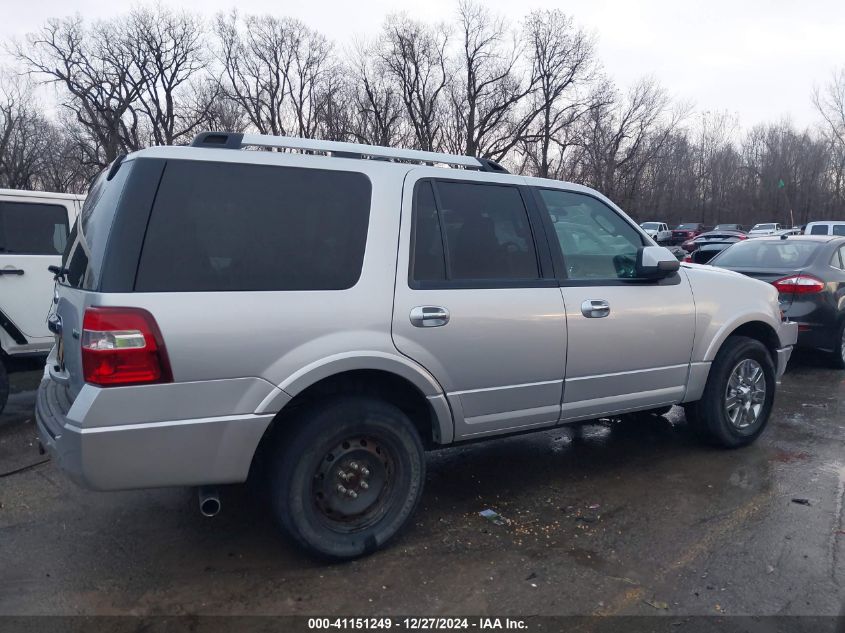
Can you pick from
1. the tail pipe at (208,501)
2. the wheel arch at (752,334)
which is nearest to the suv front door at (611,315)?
the wheel arch at (752,334)

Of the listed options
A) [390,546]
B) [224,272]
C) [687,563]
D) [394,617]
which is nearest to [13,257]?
[224,272]

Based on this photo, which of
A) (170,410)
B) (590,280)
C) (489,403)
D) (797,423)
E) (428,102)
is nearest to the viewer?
(170,410)

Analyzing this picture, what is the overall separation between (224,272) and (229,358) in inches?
15.6

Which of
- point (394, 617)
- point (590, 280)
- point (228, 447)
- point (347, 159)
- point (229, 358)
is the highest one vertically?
point (347, 159)

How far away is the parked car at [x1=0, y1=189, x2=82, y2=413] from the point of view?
19.1ft

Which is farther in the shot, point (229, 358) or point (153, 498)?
point (153, 498)

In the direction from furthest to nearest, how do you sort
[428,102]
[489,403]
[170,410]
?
[428,102] → [489,403] → [170,410]

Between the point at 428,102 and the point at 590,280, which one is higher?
the point at 428,102

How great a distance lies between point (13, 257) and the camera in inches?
233

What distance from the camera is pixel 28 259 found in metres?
5.99

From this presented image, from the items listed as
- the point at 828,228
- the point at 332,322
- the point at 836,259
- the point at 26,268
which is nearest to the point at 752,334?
the point at 332,322

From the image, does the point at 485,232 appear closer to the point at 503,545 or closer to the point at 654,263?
the point at 654,263

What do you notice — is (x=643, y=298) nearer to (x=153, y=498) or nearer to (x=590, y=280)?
(x=590, y=280)

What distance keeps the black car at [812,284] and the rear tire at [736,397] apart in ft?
9.95
